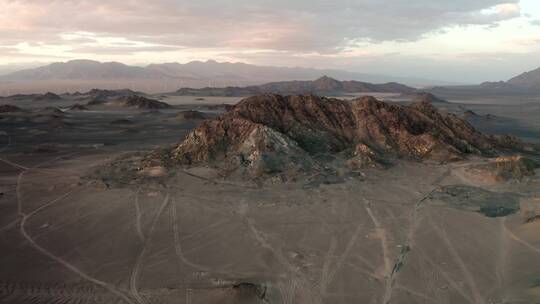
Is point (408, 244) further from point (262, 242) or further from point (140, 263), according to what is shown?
point (140, 263)

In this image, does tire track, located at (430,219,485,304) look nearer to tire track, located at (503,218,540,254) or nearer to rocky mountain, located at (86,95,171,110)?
tire track, located at (503,218,540,254)

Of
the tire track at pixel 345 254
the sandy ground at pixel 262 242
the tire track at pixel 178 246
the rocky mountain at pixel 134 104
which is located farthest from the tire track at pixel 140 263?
the rocky mountain at pixel 134 104

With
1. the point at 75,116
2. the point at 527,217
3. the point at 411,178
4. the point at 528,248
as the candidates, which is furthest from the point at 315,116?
the point at 75,116

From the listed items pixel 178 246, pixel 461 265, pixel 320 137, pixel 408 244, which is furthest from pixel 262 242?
pixel 320 137

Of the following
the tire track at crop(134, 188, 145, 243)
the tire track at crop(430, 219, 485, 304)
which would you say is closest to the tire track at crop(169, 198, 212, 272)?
the tire track at crop(134, 188, 145, 243)

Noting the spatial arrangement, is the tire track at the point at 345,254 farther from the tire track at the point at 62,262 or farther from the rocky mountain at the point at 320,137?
the rocky mountain at the point at 320,137
